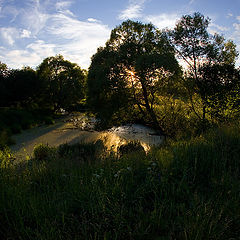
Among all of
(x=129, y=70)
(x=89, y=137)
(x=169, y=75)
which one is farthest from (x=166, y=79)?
(x=89, y=137)

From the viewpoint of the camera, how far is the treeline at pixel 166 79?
10.5 m

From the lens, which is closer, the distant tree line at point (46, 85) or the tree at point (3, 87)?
the tree at point (3, 87)

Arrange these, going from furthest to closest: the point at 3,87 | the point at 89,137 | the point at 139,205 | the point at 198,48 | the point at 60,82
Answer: the point at 60,82 < the point at 3,87 < the point at 89,137 < the point at 198,48 < the point at 139,205

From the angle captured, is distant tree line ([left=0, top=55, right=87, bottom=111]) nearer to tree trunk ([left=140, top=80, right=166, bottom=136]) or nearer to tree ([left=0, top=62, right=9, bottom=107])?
tree ([left=0, top=62, right=9, bottom=107])

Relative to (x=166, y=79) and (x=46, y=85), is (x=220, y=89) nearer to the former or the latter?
(x=166, y=79)

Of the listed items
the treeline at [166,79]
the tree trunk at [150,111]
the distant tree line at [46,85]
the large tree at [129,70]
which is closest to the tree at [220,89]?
the treeline at [166,79]

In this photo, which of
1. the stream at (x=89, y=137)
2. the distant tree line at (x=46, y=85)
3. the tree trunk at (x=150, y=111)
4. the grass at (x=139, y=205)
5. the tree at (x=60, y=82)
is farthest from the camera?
the tree at (x=60, y=82)

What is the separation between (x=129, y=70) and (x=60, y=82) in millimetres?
22456

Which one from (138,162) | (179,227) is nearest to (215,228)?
(179,227)

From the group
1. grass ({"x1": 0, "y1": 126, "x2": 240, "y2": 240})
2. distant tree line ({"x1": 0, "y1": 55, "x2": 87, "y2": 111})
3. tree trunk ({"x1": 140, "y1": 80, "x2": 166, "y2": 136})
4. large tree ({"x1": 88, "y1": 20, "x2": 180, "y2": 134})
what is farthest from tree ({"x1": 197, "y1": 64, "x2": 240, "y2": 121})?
distant tree line ({"x1": 0, "y1": 55, "x2": 87, "y2": 111})

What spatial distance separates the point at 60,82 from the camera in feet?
102

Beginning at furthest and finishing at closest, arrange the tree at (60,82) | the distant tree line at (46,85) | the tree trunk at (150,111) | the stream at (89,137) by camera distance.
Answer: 1. the tree at (60,82)
2. the distant tree line at (46,85)
3. the stream at (89,137)
4. the tree trunk at (150,111)

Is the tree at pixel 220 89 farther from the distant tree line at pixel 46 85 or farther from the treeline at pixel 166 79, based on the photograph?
the distant tree line at pixel 46 85

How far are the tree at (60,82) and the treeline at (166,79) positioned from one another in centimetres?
1864
